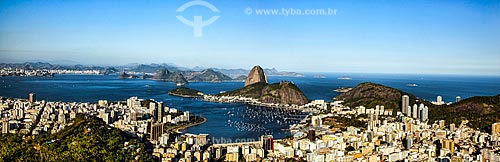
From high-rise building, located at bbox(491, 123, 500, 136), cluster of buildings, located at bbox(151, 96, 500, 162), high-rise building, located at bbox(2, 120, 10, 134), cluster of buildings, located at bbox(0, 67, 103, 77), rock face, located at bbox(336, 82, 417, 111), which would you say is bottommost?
cluster of buildings, located at bbox(151, 96, 500, 162)

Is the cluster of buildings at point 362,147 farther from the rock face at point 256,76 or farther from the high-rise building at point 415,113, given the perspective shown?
the rock face at point 256,76

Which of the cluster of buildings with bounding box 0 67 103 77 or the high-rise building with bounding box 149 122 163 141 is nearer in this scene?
the high-rise building with bounding box 149 122 163 141

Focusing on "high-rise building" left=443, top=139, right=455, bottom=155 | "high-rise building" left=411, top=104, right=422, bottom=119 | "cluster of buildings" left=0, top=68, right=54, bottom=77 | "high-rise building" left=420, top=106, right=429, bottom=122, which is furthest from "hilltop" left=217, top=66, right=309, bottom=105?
"cluster of buildings" left=0, top=68, right=54, bottom=77

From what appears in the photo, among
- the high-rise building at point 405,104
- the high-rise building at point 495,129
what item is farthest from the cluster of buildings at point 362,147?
the high-rise building at point 405,104

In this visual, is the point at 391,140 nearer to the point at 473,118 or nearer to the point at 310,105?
the point at 473,118

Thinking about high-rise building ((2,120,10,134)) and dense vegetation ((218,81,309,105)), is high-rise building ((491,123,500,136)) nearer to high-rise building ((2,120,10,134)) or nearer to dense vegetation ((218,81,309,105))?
dense vegetation ((218,81,309,105))

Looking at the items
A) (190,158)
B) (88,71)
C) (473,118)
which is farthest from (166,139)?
(88,71)
